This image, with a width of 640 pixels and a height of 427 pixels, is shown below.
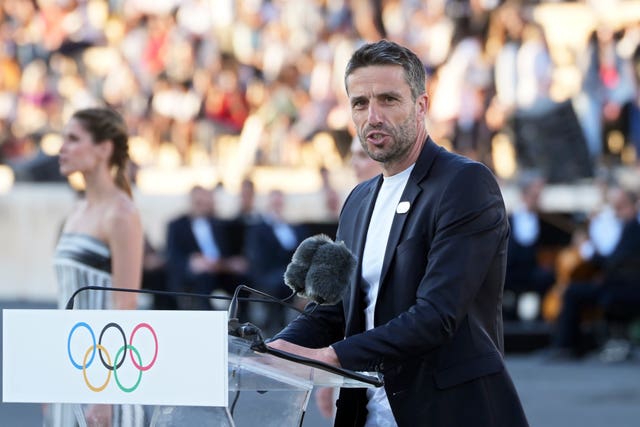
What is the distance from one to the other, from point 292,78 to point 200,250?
765 cm

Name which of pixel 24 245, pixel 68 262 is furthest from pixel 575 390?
pixel 24 245

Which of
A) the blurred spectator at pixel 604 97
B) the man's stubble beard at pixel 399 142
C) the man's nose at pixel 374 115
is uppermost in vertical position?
the blurred spectator at pixel 604 97

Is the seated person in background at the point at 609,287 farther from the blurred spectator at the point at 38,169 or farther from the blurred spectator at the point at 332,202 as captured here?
the blurred spectator at the point at 38,169

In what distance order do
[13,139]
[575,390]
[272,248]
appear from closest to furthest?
[575,390]
[272,248]
[13,139]

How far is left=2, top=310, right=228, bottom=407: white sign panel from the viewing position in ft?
11.6

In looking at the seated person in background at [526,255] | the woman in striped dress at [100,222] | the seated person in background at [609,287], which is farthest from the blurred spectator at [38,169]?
the woman in striped dress at [100,222]

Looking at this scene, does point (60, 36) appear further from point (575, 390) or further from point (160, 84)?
point (575, 390)

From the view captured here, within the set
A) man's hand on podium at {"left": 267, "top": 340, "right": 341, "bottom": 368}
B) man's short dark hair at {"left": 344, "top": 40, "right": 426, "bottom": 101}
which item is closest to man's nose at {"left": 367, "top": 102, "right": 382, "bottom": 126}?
man's short dark hair at {"left": 344, "top": 40, "right": 426, "bottom": 101}

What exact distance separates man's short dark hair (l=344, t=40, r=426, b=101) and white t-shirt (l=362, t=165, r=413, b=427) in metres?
Result: 0.28

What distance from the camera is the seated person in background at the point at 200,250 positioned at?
598 inches

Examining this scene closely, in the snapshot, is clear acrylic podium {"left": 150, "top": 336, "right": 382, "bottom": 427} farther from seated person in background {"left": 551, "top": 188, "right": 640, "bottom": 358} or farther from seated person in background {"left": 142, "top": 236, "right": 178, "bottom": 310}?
seated person in background {"left": 142, "top": 236, "right": 178, "bottom": 310}

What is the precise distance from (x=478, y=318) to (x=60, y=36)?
934 inches

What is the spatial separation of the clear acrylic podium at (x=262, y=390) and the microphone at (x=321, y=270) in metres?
0.22

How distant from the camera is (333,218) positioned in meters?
16.3
